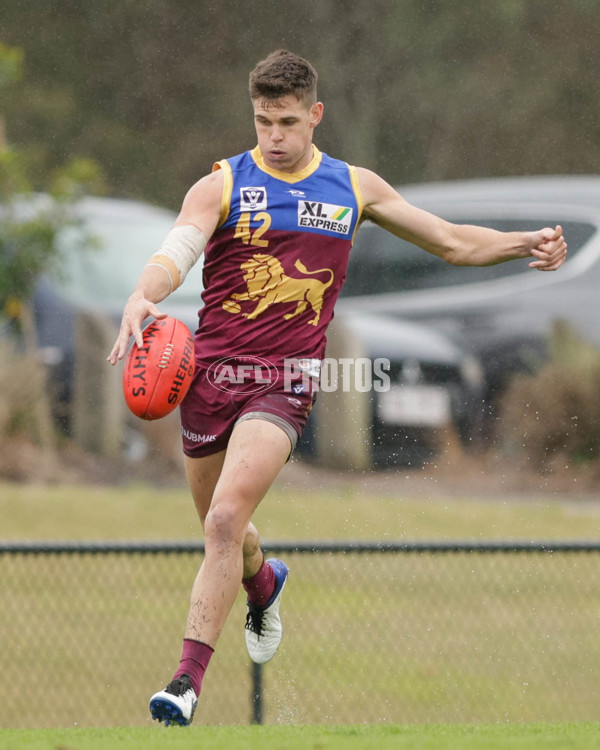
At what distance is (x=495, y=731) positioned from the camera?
425 centimetres

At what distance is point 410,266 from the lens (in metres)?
12.0

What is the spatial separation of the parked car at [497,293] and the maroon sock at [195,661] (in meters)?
6.83

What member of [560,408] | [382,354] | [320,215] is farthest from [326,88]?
[320,215]

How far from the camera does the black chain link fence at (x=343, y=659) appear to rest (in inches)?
230

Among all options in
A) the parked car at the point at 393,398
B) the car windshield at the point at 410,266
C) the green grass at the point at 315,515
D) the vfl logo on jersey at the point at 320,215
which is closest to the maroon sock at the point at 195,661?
the vfl logo on jersey at the point at 320,215

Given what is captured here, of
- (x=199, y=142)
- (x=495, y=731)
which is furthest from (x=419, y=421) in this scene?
(x=199, y=142)

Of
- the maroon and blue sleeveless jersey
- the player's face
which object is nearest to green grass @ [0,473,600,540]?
the maroon and blue sleeveless jersey

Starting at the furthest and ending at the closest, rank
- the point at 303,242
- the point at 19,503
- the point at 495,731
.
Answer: the point at 19,503
the point at 303,242
the point at 495,731

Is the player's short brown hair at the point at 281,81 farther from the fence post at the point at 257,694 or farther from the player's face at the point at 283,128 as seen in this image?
the fence post at the point at 257,694

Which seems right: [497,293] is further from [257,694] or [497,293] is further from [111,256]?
[257,694]

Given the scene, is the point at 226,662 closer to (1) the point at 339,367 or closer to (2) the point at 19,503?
(2) the point at 19,503

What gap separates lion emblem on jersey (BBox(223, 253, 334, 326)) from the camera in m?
4.84

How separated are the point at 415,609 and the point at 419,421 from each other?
4464 millimetres

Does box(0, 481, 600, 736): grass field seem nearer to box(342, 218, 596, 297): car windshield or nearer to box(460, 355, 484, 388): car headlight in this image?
box(460, 355, 484, 388): car headlight
